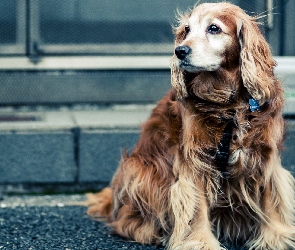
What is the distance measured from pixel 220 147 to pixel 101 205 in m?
1.18

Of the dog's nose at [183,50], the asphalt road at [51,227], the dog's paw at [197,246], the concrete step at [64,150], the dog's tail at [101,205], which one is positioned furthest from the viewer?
the concrete step at [64,150]

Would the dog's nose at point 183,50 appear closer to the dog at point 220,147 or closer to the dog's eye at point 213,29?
the dog at point 220,147

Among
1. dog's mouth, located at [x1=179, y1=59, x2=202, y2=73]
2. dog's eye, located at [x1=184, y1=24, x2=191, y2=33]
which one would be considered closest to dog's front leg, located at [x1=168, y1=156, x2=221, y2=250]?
dog's mouth, located at [x1=179, y1=59, x2=202, y2=73]

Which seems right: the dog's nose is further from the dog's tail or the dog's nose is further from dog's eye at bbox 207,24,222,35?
the dog's tail

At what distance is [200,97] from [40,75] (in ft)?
6.77

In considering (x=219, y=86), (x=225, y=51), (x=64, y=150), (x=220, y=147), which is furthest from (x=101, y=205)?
(x=225, y=51)

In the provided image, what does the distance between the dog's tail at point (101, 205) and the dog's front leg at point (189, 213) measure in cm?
75

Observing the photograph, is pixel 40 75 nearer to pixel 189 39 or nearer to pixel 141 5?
pixel 141 5

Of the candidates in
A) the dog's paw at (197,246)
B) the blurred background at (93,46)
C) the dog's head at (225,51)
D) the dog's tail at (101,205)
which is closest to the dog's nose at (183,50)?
the dog's head at (225,51)

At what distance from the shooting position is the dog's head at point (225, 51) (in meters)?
4.10

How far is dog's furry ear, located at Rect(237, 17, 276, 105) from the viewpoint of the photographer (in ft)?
13.4

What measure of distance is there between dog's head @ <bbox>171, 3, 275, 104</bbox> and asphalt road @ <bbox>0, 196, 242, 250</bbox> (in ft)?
3.15

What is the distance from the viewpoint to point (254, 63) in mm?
4105

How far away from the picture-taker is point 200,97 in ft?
13.9
